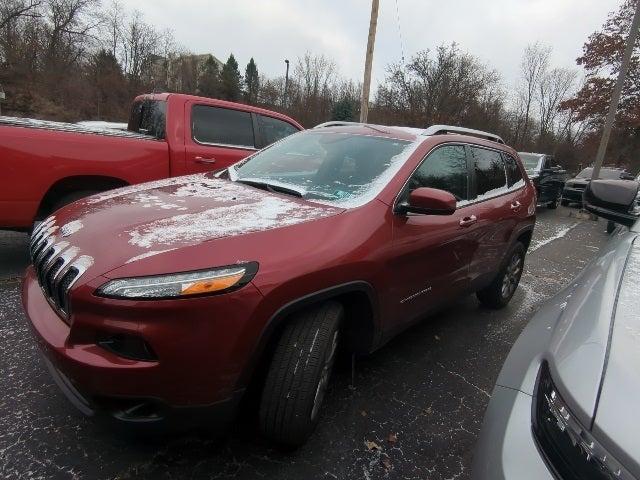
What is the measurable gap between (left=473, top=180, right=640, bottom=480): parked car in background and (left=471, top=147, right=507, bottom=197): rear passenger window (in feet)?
6.47

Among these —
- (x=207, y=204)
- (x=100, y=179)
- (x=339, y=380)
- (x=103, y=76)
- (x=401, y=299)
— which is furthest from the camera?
(x=103, y=76)

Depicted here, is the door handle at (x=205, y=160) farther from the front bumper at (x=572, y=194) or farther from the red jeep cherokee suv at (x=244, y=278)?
the front bumper at (x=572, y=194)

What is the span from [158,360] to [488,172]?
10.1 feet

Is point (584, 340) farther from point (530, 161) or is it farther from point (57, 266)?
point (530, 161)

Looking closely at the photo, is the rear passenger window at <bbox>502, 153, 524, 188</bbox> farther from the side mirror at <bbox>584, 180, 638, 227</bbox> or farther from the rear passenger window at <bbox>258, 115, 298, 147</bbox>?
the rear passenger window at <bbox>258, 115, 298, 147</bbox>

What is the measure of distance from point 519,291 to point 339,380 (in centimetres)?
325

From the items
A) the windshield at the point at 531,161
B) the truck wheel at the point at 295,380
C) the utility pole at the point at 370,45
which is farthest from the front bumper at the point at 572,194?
the truck wheel at the point at 295,380

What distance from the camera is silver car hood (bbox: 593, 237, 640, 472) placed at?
89 cm

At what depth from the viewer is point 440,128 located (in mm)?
3188

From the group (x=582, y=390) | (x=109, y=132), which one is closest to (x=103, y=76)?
(x=109, y=132)

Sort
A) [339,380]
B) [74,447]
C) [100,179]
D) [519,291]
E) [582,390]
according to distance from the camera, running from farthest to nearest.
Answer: [519,291] < [100,179] < [339,380] < [74,447] < [582,390]

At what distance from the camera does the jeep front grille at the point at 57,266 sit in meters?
1.72

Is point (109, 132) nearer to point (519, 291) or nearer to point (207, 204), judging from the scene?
point (207, 204)

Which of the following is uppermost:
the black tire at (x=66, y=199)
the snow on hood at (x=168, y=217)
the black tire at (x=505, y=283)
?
the snow on hood at (x=168, y=217)
